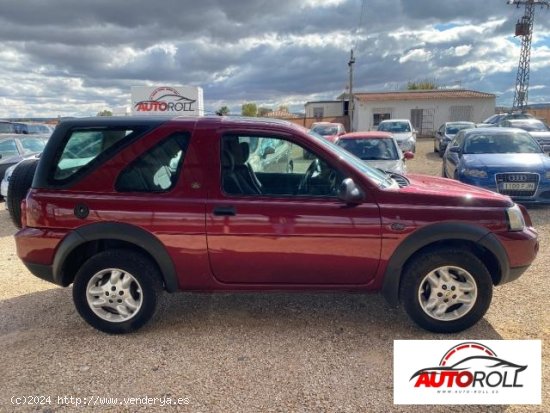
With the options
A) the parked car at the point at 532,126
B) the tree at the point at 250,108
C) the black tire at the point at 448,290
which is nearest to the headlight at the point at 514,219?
the black tire at the point at 448,290

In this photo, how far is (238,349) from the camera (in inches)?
123

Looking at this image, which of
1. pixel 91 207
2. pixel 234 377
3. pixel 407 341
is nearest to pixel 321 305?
pixel 407 341

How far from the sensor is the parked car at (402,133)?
48.6ft

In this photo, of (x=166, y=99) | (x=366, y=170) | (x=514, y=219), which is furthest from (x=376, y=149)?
(x=166, y=99)

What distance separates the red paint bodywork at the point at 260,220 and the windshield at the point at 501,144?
5297mm

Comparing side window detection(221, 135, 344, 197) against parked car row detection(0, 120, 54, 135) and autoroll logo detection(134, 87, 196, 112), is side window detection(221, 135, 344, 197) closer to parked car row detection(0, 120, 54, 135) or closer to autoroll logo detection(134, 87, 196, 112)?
parked car row detection(0, 120, 54, 135)

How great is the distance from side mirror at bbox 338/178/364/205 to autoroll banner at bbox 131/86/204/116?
54.4 ft

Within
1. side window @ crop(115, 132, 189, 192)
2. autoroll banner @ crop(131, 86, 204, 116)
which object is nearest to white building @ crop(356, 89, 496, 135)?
autoroll banner @ crop(131, 86, 204, 116)

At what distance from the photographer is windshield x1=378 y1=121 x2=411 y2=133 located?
16.5 m

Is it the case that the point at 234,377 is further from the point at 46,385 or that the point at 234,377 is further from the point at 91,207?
the point at 91,207

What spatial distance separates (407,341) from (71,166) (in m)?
2.99

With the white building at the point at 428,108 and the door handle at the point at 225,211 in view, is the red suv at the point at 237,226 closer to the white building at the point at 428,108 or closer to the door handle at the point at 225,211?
the door handle at the point at 225,211

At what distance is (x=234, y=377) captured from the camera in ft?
9.16

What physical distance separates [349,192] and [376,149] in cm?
553
